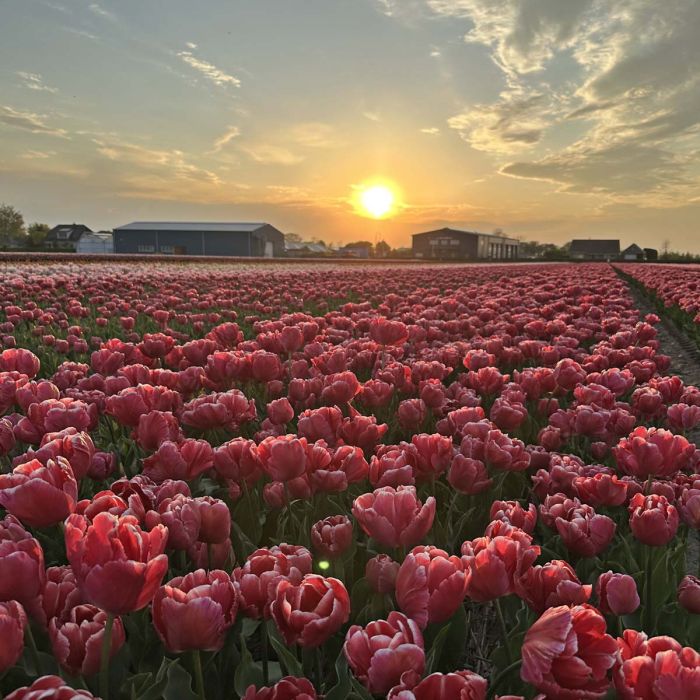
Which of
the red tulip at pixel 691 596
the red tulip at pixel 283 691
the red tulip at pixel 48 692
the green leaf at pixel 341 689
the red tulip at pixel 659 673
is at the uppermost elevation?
the red tulip at pixel 659 673

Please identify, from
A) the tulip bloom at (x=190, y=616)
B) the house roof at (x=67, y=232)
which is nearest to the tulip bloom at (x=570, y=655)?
the tulip bloom at (x=190, y=616)

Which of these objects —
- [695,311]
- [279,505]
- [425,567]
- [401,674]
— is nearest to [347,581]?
[279,505]

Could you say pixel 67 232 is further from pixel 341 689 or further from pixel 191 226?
pixel 341 689

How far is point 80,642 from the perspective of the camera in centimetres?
134

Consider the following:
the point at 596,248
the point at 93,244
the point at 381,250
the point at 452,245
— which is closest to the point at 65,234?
the point at 93,244

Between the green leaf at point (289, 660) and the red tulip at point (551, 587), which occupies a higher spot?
the red tulip at point (551, 587)

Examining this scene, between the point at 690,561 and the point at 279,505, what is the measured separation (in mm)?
2106

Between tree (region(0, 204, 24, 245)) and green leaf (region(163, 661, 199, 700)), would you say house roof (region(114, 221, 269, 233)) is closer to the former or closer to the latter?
tree (region(0, 204, 24, 245))

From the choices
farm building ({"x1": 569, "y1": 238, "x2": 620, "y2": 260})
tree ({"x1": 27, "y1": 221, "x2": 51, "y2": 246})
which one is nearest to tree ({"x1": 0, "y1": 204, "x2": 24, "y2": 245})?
tree ({"x1": 27, "y1": 221, "x2": 51, "y2": 246})

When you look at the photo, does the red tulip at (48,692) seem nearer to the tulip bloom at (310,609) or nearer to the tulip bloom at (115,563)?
the tulip bloom at (115,563)

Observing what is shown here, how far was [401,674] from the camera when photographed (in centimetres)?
115

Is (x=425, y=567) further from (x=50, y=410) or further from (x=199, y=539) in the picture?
(x=50, y=410)

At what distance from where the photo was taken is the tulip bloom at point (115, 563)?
1.16 meters

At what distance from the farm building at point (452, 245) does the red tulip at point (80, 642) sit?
11571cm
